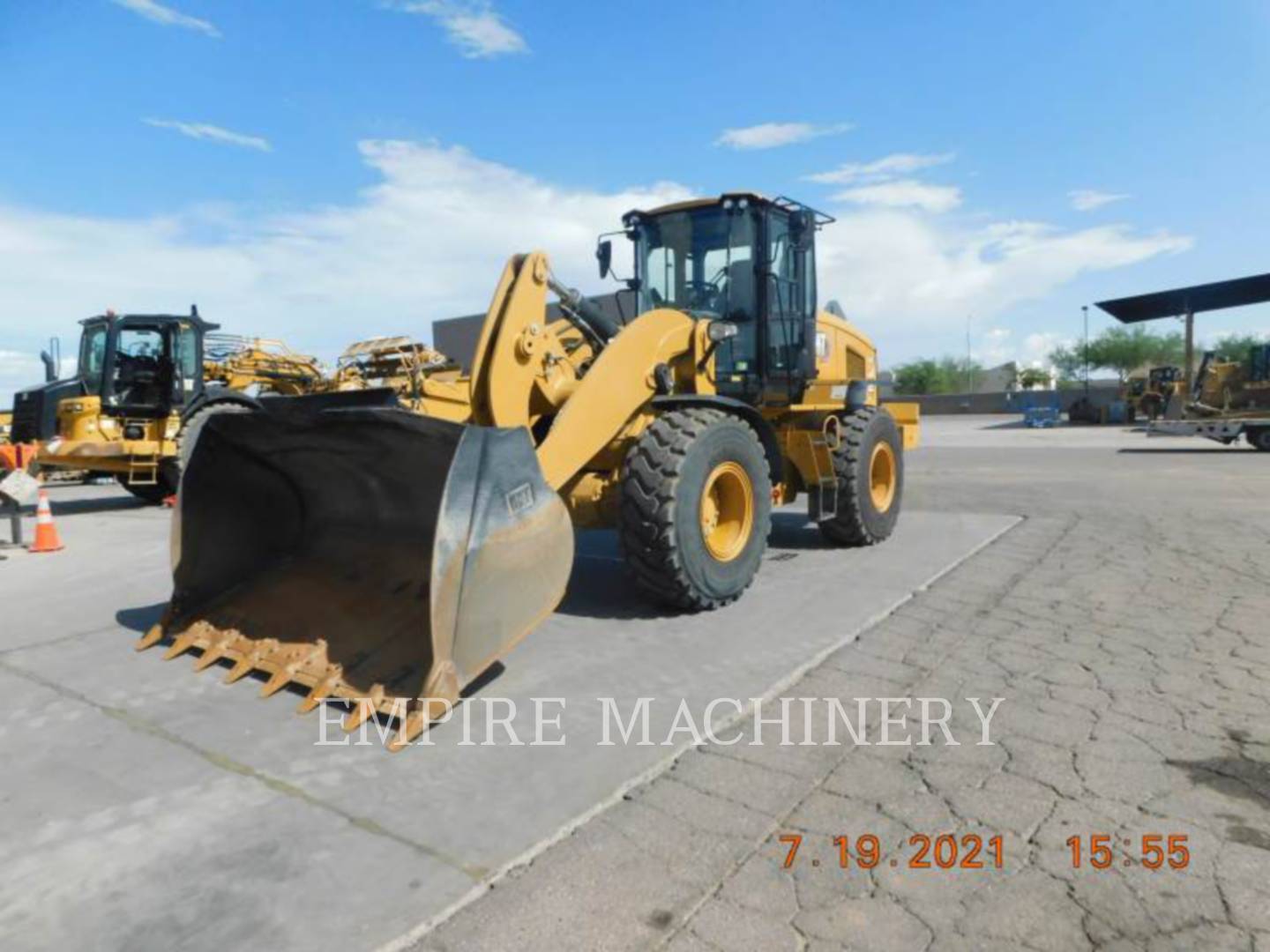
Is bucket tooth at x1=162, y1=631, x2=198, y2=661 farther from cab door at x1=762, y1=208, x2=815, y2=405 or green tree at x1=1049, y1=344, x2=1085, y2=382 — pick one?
green tree at x1=1049, y1=344, x2=1085, y2=382

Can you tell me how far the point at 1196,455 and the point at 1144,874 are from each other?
19274 mm

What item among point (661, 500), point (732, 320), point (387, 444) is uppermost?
point (732, 320)

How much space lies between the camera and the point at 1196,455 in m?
18.3

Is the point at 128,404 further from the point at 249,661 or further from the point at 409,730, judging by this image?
the point at 409,730

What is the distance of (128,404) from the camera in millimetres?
12141

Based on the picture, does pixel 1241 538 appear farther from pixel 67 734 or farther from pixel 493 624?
pixel 67 734

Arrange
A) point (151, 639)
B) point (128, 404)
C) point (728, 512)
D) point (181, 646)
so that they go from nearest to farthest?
point (181, 646)
point (151, 639)
point (728, 512)
point (128, 404)

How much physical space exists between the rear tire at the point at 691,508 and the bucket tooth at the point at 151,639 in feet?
8.41

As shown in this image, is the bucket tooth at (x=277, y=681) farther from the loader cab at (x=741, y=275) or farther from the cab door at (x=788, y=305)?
the cab door at (x=788, y=305)

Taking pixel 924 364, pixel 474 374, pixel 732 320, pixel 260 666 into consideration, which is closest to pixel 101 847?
pixel 260 666

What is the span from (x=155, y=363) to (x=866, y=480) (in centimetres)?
1055

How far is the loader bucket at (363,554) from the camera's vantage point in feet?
11.4

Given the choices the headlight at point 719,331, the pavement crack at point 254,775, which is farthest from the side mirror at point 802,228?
the pavement crack at point 254,775

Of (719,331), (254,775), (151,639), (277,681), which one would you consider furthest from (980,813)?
(151,639)
